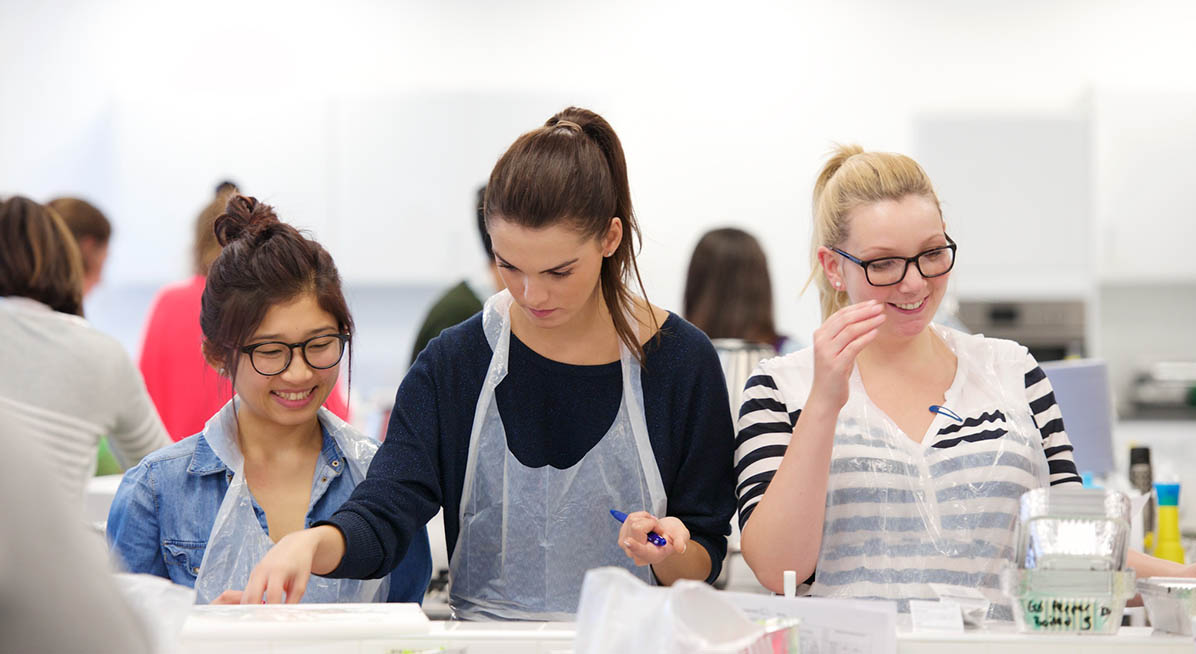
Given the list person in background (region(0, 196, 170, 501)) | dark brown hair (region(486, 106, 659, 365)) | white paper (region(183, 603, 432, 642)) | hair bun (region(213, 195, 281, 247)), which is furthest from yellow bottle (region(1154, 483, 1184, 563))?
person in background (region(0, 196, 170, 501))

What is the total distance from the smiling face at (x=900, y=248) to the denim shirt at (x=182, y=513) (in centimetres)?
72

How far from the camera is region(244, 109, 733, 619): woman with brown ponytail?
152 cm

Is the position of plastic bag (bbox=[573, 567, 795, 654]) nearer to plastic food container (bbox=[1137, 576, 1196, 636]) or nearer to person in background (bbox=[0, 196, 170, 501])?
plastic food container (bbox=[1137, 576, 1196, 636])

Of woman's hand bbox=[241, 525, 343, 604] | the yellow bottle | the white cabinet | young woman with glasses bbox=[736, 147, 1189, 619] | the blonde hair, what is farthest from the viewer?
the white cabinet

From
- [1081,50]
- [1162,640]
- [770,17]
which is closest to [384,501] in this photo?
[1162,640]

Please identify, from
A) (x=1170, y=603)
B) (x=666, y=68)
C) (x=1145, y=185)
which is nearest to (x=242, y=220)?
(x=1170, y=603)

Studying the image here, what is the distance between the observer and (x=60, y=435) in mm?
2236

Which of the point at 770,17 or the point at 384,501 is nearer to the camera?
the point at 384,501

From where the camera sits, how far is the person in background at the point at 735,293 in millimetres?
3086

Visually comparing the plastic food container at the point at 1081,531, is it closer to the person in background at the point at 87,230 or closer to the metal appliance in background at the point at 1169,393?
the person in background at the point at 87,230

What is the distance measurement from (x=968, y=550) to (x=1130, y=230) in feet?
13.0

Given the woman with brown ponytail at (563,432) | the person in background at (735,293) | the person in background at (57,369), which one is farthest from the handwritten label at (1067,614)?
the person in background at (735,293)

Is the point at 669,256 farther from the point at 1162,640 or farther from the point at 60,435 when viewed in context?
the point at 1162,640

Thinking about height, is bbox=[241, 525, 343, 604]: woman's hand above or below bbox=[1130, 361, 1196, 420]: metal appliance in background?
below
